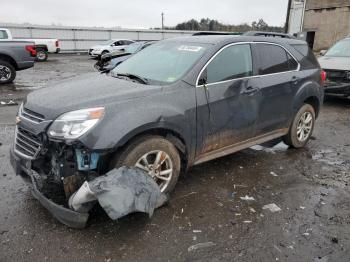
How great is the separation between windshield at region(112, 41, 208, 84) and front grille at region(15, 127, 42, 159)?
1377 mm

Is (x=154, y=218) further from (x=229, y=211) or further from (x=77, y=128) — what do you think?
(x=77, y=128)

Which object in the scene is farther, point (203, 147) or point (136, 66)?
point (136, 66)

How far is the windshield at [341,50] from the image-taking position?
948 centimetres

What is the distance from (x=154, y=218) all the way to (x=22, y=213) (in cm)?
136

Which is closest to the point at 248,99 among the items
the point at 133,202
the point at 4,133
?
the point at 133,202

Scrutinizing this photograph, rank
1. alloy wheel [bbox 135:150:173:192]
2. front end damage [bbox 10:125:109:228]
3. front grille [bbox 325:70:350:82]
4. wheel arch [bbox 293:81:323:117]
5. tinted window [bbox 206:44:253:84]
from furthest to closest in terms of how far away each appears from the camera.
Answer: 1. front grille [bbox 325:70:350:82]
2. wheel arch [bbox 293:81:323:117]
3. tinted window [bbox 206:44:253:84]
4. alloy wheel [bbox 135:150:173:192]
5. front end damage [bbox 10:125:109:228]

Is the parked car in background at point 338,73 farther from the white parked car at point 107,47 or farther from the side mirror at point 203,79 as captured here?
the white parked car at point 107,47

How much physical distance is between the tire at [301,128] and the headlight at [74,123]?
331 cm

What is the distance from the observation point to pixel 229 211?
3.57 m

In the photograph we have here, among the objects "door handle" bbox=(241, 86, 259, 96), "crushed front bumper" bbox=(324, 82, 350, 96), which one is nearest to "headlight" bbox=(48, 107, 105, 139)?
"door handle" bbox=(241, 86, 259, 96)

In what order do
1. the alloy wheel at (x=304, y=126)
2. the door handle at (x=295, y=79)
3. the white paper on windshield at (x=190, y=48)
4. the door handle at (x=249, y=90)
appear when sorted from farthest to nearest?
the alloy wheel at (x=304, y=126) → the door handle at (x=295, y=79) → the door handle at (x=249, y=90) → the white paper on windshield at (x=190, y=48)

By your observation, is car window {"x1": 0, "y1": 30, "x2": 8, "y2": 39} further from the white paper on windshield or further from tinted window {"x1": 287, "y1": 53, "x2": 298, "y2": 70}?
tinted window {"x1": 287, "y1": 53, "x2": 298, "y2": 70}

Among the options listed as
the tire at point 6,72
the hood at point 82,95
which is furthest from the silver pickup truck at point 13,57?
the hood at point 82,95

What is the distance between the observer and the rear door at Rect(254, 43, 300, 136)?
4492 millimetres
